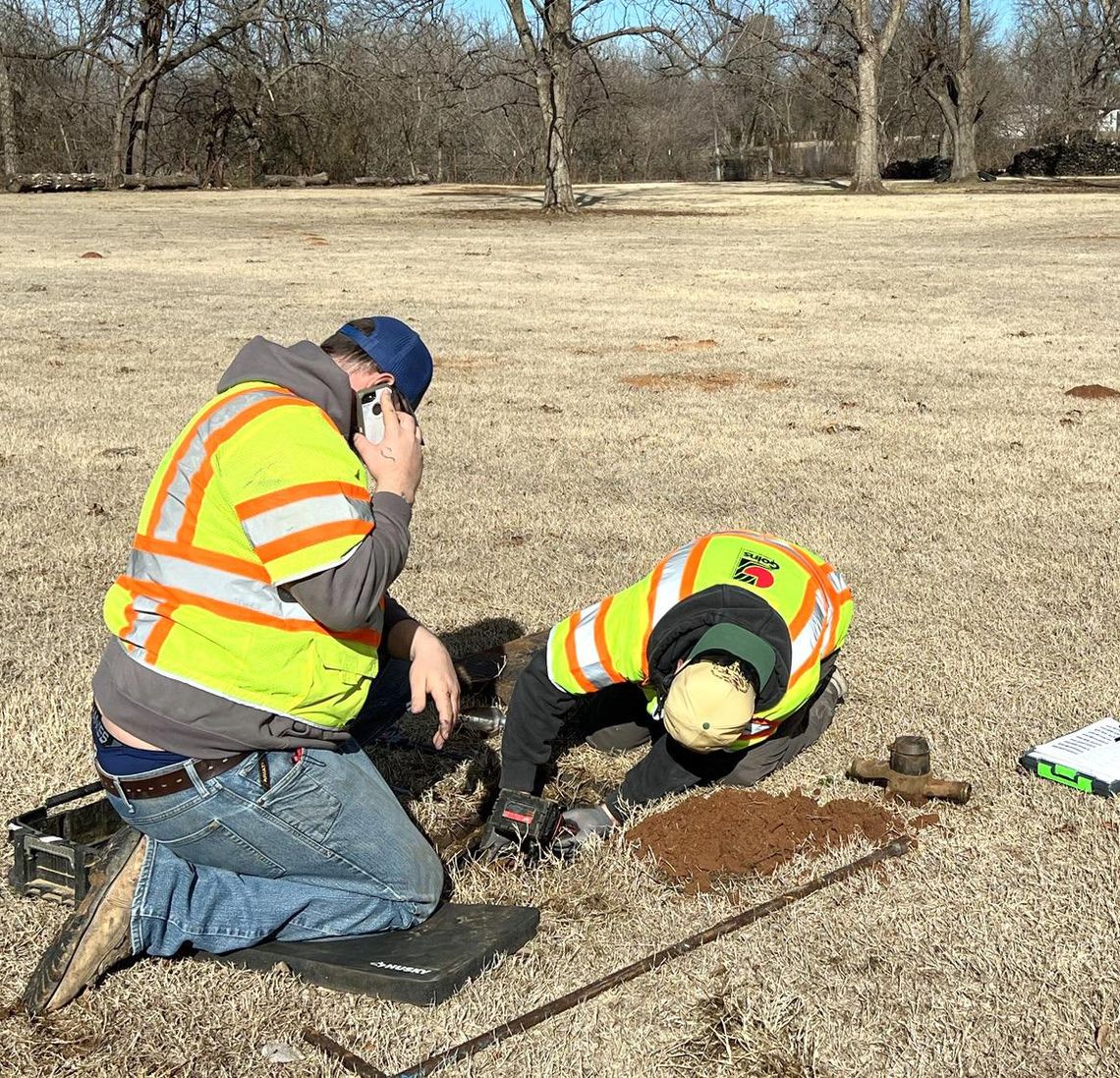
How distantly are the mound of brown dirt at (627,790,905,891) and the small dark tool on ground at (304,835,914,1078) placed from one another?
0.49 ft

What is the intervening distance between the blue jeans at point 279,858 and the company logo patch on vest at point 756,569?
1139 mm

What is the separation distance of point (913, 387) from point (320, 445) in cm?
824

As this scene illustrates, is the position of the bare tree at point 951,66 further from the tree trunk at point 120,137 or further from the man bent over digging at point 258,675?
the man bent over digging at point 258,675

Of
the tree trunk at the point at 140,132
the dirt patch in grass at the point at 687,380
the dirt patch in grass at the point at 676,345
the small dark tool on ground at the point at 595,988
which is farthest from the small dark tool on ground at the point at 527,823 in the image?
the tree trunk at the point at 140,132

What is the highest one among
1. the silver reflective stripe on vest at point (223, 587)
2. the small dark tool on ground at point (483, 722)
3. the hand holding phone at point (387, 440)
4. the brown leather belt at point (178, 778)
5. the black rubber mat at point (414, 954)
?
the hand holding phone at point (387, 440)

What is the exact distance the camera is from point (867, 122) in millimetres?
39156

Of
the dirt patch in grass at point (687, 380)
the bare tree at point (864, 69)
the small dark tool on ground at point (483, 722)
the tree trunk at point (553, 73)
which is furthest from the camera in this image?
the bare tree at point (864, 69)

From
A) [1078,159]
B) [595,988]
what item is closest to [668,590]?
[595,988]

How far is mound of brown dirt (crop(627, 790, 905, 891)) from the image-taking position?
11.4 ft

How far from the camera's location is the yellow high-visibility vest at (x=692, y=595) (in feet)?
12.1

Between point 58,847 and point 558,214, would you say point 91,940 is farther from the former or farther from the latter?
point 558,214

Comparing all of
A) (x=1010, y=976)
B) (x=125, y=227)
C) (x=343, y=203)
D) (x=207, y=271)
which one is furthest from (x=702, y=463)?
(x=343, y=203)

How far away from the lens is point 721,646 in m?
3.38

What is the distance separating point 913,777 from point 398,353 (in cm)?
191
